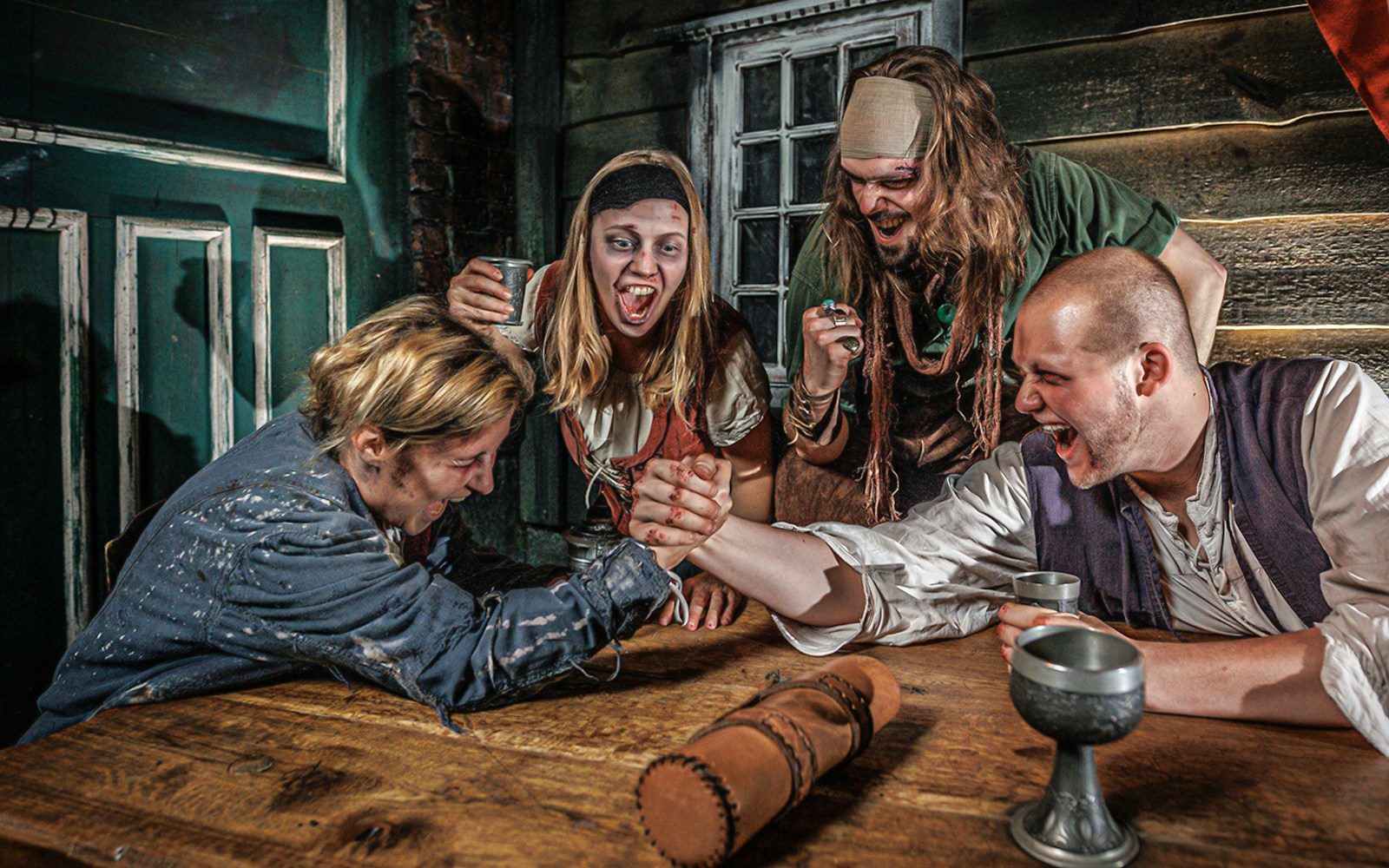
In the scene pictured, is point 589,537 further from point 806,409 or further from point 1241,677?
point 1241,677

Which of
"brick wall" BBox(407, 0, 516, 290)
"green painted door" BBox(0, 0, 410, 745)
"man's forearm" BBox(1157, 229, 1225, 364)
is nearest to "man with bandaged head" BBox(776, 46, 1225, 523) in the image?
"man's forearm" BBox(1157, 229, 1225, 364)

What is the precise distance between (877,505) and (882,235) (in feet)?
2.75

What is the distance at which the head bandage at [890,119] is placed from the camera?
8.30 feet

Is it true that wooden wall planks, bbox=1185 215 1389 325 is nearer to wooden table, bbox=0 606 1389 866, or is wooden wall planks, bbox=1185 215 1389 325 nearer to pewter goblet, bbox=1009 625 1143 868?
wooden table, bbox=0 606 1389 866

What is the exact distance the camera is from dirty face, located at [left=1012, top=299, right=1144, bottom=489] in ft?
6.56

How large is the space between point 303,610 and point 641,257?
Result: 4.75ft

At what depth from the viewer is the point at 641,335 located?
2.82 m

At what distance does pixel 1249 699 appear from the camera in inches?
64.0

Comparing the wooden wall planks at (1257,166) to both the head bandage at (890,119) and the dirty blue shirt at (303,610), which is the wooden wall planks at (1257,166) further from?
the dirty blue shirt at (303,610)

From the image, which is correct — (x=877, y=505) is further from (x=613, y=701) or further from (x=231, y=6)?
(x=231, y=6)

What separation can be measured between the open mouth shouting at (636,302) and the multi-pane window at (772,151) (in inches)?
25.4

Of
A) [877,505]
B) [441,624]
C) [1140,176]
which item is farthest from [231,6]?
[1140,176]

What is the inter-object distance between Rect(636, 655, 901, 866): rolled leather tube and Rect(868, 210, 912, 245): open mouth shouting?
5.09 feet

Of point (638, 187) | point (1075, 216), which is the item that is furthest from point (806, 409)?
point (1075, 216)
